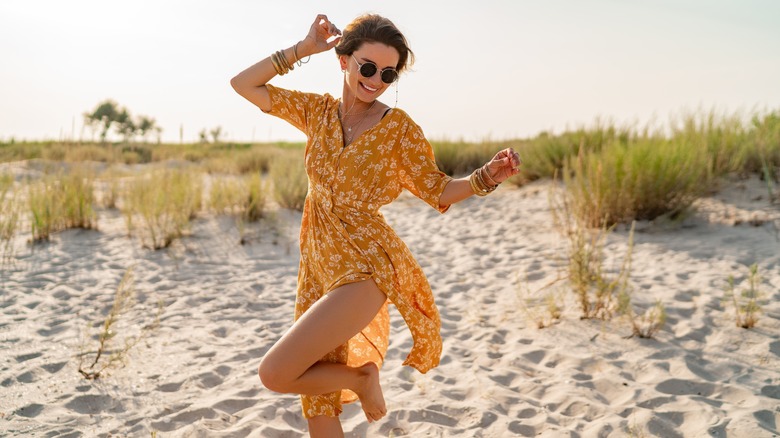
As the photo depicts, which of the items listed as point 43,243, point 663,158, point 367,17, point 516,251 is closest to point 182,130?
point 43,243

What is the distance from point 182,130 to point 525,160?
5.15m

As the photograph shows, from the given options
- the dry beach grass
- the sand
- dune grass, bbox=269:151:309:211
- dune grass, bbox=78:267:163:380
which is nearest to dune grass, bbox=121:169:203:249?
the dry beach grass

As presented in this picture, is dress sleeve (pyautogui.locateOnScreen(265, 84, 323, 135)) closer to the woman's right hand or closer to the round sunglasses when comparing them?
the woman's right hand

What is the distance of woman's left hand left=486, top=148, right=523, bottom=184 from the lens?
2420 mm

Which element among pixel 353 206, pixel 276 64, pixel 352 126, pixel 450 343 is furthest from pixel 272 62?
pixel 450 343

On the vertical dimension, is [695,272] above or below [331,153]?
below

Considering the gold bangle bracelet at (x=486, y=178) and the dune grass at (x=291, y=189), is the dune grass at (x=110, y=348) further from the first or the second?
the dune grass at (x=291, y=189)

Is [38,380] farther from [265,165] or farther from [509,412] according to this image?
[265,165]

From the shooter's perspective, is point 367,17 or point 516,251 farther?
point 516,251

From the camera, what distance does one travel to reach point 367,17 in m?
2.60

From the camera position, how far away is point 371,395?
8.02 feet

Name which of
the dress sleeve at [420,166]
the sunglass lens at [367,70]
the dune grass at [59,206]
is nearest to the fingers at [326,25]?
the sunglass lens at [367,70]

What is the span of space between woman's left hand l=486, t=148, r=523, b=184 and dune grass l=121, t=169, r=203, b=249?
549 cm

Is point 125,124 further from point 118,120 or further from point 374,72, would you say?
point 374,72
